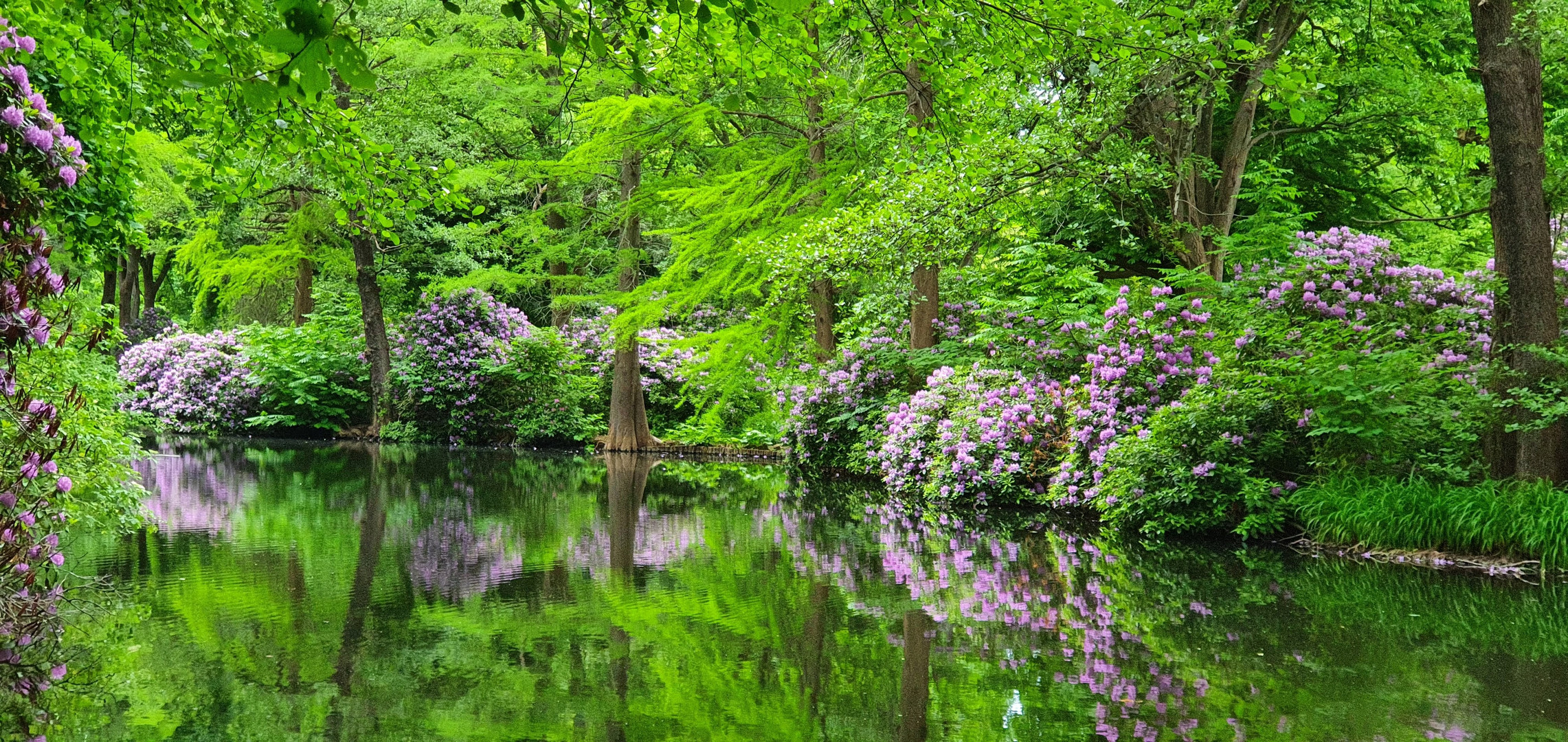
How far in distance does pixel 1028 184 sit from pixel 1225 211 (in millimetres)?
2802

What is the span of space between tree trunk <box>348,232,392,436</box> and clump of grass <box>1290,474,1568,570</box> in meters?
18.0

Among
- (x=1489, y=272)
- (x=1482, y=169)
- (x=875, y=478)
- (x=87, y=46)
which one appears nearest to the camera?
(x=87, y=46)

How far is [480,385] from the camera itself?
77.5ft

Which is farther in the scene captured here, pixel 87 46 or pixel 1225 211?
pixel 1225 211

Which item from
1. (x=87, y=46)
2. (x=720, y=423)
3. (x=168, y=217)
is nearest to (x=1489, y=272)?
(x=87, y=46)

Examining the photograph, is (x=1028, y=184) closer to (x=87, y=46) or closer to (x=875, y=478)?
(x=875, y=478)

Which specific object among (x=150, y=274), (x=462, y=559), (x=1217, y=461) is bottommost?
(x=462, y=559)

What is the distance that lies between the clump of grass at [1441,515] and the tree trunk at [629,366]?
11704mm

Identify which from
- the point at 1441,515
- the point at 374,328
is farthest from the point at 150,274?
the point at 1441,515

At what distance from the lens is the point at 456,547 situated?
8.77 m

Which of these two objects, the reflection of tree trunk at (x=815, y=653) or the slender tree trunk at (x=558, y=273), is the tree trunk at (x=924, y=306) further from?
the reflection of tree trunk at (x=815, y=653)

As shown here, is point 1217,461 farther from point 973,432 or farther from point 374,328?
point 374,328

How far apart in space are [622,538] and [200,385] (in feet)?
62.8

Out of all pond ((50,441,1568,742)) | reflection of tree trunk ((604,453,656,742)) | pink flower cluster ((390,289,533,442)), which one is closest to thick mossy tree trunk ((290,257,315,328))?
pink flower cluster ((390,289,533,442))
